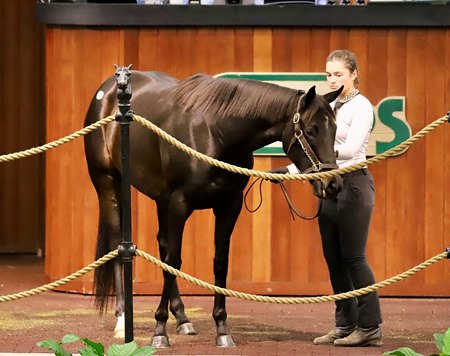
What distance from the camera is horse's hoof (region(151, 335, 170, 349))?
8180mm

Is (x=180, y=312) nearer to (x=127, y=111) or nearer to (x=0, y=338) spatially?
(x=0, y=338)

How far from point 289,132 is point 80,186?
2.72 meters

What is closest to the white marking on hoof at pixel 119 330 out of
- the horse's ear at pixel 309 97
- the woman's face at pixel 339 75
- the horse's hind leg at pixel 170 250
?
the horse's hind leg at pixel 170 250

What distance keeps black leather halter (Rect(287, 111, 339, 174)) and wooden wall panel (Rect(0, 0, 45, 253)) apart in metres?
4.47

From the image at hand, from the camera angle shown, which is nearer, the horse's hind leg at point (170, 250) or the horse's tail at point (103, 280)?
the horse's hind leg at point (170, 250)

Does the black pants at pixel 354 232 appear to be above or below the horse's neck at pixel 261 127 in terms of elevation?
below

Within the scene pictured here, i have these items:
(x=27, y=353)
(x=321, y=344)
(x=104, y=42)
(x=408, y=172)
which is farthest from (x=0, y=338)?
(x=408, y=172)

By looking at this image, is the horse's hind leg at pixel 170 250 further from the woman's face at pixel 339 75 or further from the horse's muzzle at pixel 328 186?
the woman's face at pixel 339 75

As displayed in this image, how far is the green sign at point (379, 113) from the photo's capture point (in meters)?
10.1

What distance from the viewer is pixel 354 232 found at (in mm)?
8172

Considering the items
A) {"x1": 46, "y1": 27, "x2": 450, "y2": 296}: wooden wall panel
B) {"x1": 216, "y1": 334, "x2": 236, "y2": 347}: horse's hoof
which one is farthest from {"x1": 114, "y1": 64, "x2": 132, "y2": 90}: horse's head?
{"x1": 46, "y1": 27, "x2": 450, "y2": 296}: wooden wall panel

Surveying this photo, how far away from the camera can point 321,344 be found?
8.36 metres

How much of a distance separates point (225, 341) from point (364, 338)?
2.61 feet

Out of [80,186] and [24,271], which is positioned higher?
[80,186]
